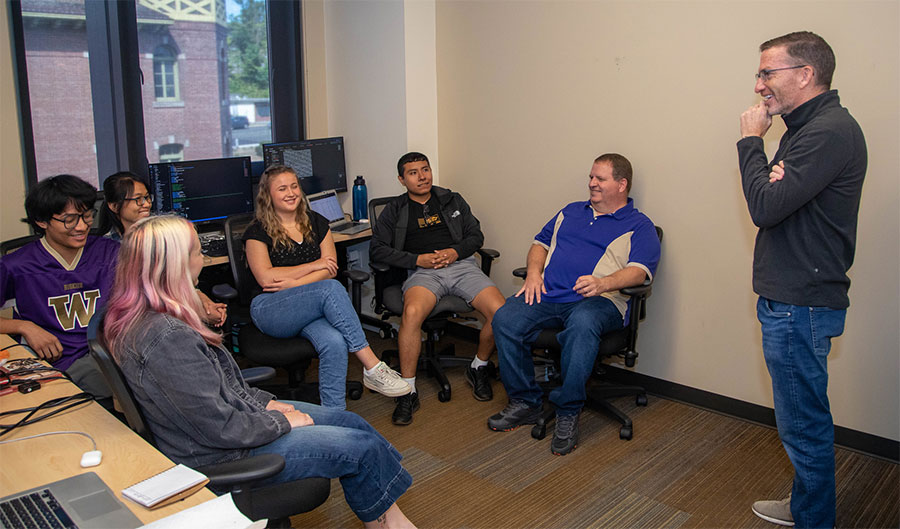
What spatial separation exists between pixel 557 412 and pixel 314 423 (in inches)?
55.4

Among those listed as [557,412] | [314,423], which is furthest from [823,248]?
[314,423]

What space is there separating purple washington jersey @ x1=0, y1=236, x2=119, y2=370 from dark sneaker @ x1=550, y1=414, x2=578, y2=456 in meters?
1.92

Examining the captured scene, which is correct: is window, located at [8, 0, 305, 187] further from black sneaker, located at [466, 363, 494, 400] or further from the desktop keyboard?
the desktop keyboard

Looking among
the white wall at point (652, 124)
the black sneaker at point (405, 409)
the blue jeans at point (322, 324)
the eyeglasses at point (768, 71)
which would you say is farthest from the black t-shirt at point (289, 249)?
the eyeglasses at point (768, 71)

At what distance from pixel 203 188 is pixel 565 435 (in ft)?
7.55

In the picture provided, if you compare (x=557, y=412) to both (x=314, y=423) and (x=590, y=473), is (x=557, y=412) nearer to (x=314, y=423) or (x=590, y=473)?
(x=590, y=473)

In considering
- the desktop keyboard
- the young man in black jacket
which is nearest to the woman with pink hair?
the desktop keyboard

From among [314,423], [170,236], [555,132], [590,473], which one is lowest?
[590,473]

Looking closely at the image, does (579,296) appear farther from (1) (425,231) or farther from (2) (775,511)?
(2) (775,511)

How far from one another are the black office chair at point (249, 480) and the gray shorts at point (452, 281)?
6.16ft

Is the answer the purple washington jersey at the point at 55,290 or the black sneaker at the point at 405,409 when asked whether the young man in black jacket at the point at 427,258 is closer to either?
the black sneaker at the point at 405,409

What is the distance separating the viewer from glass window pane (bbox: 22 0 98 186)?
3.72 metres

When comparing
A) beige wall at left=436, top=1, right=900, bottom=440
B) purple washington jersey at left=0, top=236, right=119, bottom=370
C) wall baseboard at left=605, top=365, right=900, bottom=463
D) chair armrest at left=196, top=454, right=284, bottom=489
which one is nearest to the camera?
chair armrest at left=196, top=454, right=284, bottom=489

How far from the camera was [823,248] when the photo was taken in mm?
2270
